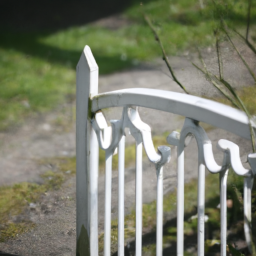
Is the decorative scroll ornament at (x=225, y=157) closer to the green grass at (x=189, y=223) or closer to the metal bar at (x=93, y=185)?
the metal bar at (x=93, y=185)

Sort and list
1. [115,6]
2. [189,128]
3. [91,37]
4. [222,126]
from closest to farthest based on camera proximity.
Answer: [222,126], [189,128], [91,37], [115,6]

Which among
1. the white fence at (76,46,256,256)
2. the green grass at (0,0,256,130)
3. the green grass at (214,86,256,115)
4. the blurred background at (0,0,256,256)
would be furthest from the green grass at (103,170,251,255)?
the green grass at (0,0,256,130)

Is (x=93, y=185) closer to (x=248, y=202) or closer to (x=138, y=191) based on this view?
(x=138, y=191)

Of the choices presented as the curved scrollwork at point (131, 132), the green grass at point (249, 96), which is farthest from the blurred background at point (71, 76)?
the curved scrollwork at point (131, 132)

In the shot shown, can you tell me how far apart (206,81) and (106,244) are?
0.73m

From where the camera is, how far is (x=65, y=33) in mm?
6926

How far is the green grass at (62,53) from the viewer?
4598mm

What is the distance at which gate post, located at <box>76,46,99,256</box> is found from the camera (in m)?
1.61

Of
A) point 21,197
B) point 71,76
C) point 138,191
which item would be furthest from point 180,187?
point 71,76

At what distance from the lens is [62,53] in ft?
19.9

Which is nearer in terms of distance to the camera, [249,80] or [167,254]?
[249,80]

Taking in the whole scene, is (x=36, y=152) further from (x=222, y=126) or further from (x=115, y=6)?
(x=115, y=6)

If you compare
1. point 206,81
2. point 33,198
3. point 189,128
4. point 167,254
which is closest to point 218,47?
point 206,81

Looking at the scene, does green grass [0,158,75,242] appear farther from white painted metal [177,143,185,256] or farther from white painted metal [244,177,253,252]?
white painted metal [244,177,253,252]
